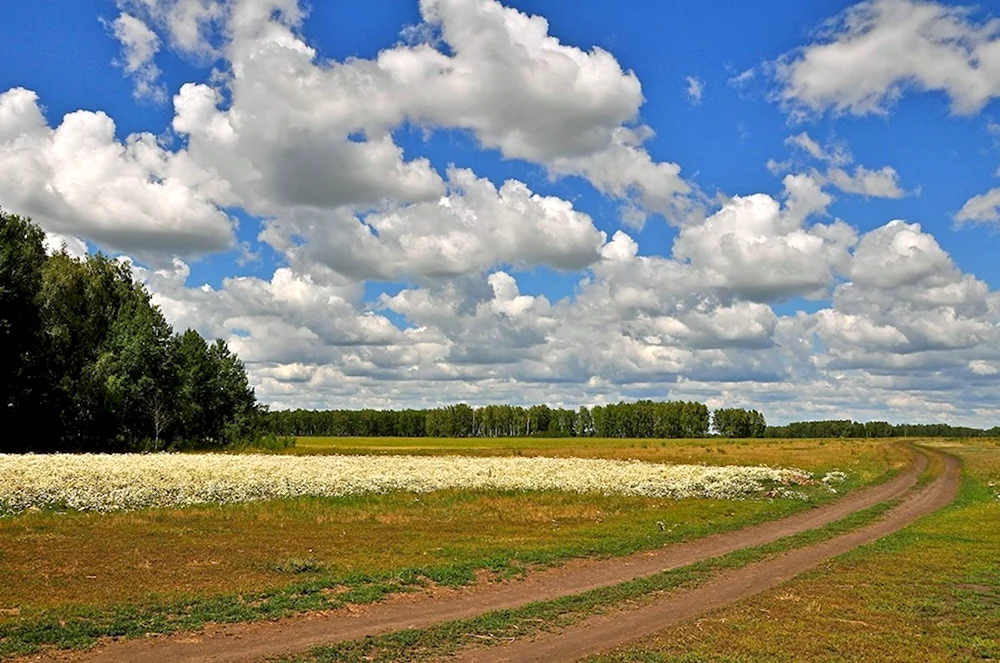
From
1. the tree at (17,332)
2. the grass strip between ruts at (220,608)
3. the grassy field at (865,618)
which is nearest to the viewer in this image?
the grassy field at (865,618)

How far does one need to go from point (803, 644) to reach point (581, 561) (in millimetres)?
9052

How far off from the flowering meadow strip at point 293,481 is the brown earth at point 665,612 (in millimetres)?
17406

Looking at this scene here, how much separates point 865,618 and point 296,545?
1589 cm

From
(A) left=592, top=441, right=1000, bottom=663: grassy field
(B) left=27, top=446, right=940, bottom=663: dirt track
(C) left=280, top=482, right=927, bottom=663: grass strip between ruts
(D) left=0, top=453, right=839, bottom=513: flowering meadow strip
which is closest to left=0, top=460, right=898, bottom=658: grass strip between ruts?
(B) left=27, top=446, right=940, bottom=663: dirt track

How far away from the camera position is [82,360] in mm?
69438

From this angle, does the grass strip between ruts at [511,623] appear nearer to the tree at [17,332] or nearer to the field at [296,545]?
the field at [296,545]

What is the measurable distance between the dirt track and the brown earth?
0.02 meters

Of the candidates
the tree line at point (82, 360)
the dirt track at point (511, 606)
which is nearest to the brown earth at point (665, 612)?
the dirt track at point (511, 606)

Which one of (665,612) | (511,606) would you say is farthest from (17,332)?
(665,612)

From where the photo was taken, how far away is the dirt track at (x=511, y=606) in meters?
12.3

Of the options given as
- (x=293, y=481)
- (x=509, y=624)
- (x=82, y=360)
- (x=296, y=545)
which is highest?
(x=82, y=360)

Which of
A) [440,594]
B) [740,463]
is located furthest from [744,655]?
[740,463]

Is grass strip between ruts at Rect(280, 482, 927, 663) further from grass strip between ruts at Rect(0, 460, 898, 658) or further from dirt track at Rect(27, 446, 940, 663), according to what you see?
grass strip between ruts at Rect(0, 460, 898, 658)

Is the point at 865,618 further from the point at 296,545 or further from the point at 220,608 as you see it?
the point at 296,545
